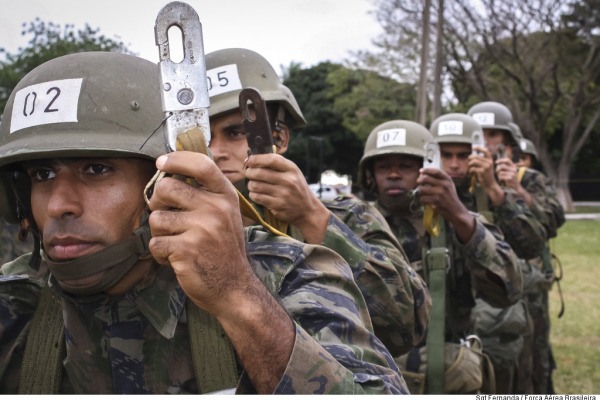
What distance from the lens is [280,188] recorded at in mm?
2514

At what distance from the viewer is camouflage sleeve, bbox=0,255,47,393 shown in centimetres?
212

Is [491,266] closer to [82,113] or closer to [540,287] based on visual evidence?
[82,113]

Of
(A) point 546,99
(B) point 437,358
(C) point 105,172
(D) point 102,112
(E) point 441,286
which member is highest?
(A) point 546,99

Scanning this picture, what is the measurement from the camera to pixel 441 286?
4211 millimetres

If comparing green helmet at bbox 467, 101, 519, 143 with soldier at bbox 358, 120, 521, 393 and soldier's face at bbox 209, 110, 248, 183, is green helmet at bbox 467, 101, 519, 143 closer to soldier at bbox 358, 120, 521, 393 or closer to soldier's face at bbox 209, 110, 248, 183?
soldier at bbox 358, 120, 521, 393

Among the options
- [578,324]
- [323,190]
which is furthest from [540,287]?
[323,190]

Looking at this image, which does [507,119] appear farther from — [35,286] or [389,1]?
[389,1]

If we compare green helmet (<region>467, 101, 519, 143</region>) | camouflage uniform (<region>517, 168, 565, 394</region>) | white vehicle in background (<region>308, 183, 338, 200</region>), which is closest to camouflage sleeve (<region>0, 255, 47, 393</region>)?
camouflage uniform (<region>517, 168, 565, 394</region>)

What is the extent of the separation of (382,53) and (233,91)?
3115cm

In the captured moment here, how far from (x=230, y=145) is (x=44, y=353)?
135 centimetres

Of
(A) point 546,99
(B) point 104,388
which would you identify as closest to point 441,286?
(B) point 104,388

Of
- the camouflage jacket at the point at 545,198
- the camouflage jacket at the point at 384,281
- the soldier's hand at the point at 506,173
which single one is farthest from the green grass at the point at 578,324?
the camouflage jacket at the point at 384,281

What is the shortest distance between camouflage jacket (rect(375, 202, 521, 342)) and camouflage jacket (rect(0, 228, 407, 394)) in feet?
7.41

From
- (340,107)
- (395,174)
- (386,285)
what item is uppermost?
(340,107)
